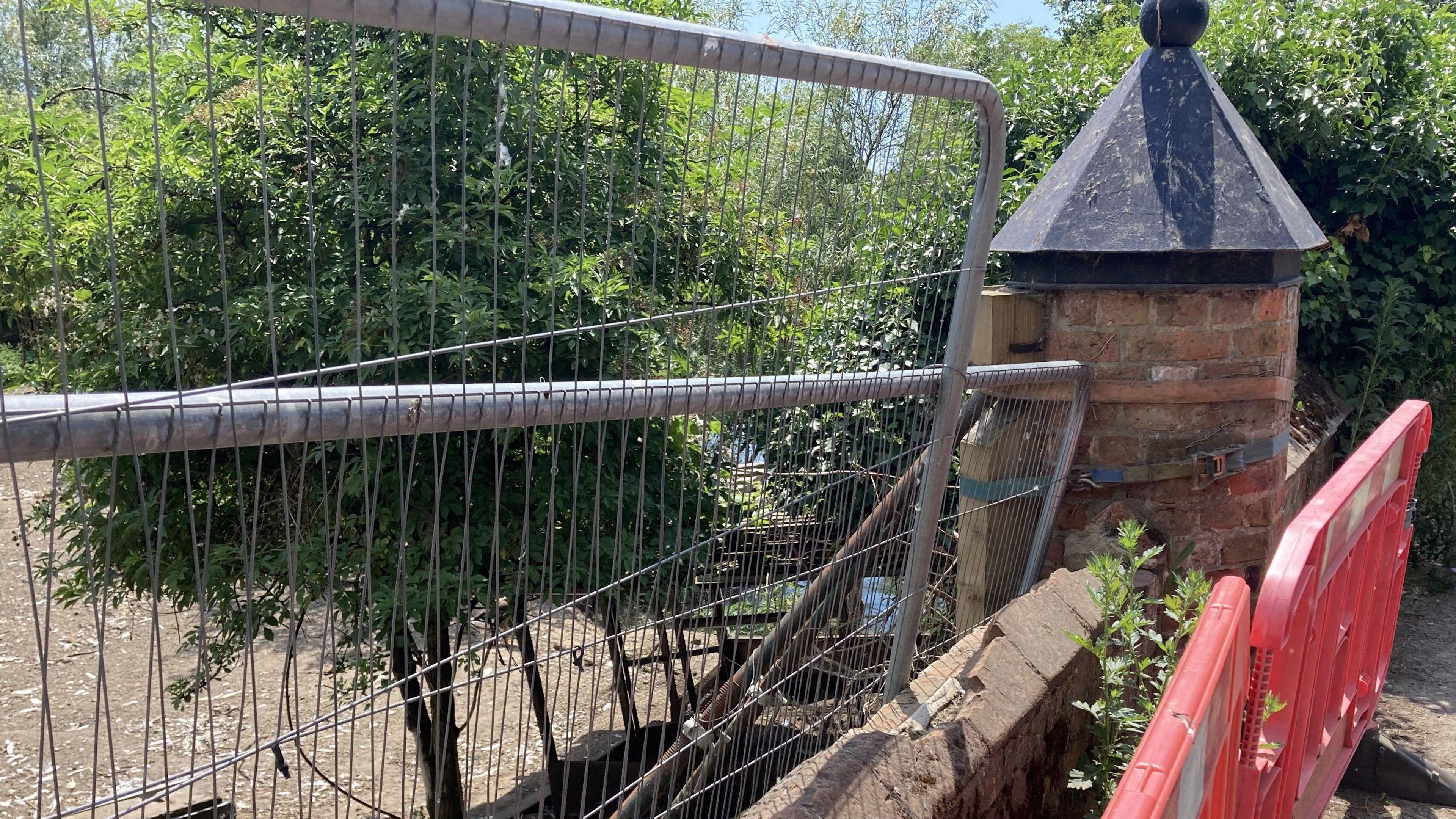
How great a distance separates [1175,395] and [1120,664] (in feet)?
4.61

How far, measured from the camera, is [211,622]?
5.31 meters

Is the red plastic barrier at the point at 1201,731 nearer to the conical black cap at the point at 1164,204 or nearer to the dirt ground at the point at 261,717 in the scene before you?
the conical black cap at the point at 1164,204

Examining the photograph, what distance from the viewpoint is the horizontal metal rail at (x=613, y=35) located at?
1.32m

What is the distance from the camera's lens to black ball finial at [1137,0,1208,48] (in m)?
4.06

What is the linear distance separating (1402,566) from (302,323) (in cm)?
413

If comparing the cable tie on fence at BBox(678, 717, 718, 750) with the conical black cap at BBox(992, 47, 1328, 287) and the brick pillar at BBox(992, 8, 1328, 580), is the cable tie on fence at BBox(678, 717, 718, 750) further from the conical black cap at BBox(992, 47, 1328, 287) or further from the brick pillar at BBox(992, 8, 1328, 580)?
the conical black cap at BBox(992, 47, 1328, 287)

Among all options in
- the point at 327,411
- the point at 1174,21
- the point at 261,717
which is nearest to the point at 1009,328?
the point at 1174,21

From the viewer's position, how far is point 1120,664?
2.68 metres

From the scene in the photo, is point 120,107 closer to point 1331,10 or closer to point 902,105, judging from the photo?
point 902,105

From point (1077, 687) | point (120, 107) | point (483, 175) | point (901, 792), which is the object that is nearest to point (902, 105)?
point (901, 792)

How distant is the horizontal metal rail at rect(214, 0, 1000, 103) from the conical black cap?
1742 millimetres

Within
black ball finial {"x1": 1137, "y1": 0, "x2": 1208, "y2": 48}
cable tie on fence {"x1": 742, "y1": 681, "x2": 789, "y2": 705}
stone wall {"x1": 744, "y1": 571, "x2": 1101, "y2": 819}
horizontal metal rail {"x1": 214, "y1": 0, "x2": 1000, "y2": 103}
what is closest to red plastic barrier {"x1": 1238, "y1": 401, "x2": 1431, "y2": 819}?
stone wall {"x1": 744, "y1": 571, "x2": 1101, "y2": 819}

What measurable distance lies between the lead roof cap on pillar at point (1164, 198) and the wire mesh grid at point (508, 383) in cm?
41

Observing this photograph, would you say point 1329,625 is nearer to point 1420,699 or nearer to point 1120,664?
point 1120,664
